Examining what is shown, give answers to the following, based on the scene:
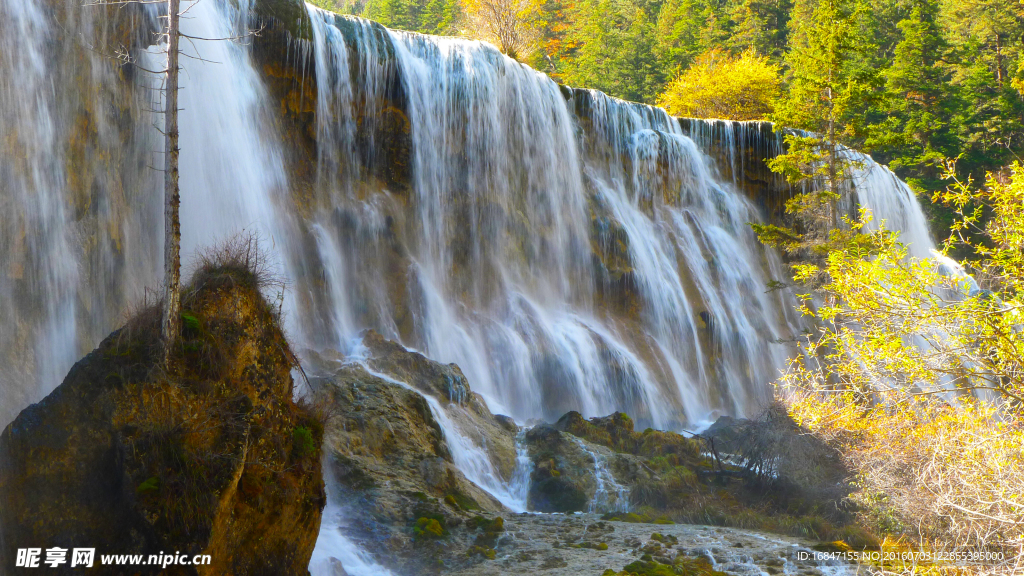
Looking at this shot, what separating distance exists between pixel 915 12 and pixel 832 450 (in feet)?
128

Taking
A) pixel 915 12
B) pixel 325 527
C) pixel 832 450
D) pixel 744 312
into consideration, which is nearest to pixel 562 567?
pixel 325 527

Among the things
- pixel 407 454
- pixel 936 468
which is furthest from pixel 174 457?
pixel 936 468

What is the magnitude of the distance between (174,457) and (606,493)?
7913 millimetres

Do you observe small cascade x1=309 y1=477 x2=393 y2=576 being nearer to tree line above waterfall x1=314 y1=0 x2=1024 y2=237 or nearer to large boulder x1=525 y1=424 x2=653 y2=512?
large boulder x1=525 y1=424 x2=653 y2=512

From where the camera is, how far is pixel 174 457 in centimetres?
704

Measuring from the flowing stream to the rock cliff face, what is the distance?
1.92m

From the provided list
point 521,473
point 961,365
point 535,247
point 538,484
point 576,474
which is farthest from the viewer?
point 535,247

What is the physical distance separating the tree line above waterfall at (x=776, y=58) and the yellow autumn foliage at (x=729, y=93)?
7 cm

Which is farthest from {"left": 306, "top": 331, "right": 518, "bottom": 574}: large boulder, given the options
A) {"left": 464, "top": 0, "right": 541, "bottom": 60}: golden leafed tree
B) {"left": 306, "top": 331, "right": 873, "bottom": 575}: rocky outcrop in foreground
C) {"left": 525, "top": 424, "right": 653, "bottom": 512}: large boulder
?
{"left": 464, "top": 0, "right": 541, "bottom": 60}: golden leafed tree

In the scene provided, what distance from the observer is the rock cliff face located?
6.88m

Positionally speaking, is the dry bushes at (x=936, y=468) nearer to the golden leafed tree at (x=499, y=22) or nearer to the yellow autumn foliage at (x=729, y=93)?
the yellow autumn foliage at (x=729, y=93)

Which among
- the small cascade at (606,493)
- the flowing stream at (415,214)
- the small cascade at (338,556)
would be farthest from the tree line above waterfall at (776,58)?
the small cascade at (338,556)

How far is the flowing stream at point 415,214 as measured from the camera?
1149 centimetres

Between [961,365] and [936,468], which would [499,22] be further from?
[936,468]
